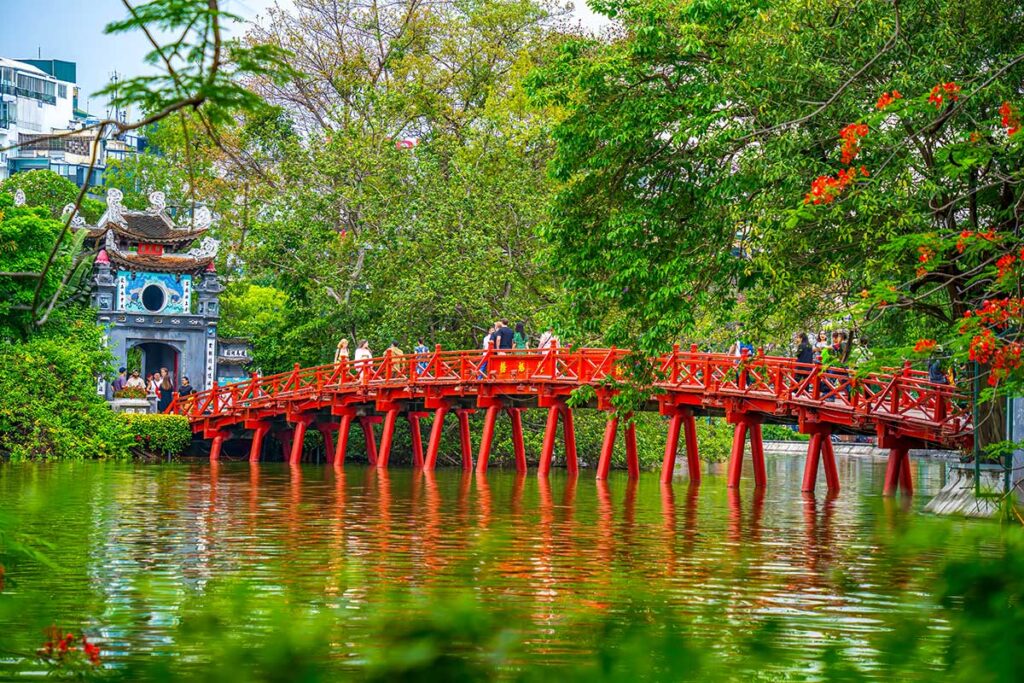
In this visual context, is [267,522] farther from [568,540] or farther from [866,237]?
[866,237]

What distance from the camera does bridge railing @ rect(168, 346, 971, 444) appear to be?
23.9m

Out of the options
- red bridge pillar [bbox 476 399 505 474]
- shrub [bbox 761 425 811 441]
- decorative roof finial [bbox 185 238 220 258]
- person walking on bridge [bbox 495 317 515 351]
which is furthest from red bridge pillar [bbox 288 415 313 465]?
shrub [bbox 761 425 811 441]

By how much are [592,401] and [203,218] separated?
17884 mm

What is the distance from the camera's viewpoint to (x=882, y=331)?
2327 cm

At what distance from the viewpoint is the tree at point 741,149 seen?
1752cm

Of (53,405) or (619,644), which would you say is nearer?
(619,644)

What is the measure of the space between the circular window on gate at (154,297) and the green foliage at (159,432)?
7.17 m

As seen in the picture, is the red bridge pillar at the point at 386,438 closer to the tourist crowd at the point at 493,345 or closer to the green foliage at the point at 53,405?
the tourist crowd at the point at 493,345

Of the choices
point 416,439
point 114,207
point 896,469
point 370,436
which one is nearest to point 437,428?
point 416,439

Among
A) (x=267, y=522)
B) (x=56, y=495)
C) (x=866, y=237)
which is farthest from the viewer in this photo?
(x=267, y=522)

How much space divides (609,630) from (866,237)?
13704 millimetres

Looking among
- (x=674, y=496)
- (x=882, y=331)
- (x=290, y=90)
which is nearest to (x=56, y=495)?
(x=882, y=331)

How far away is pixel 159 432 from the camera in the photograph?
3762 cm

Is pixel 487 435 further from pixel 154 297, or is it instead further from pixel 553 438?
pixel 154 297
